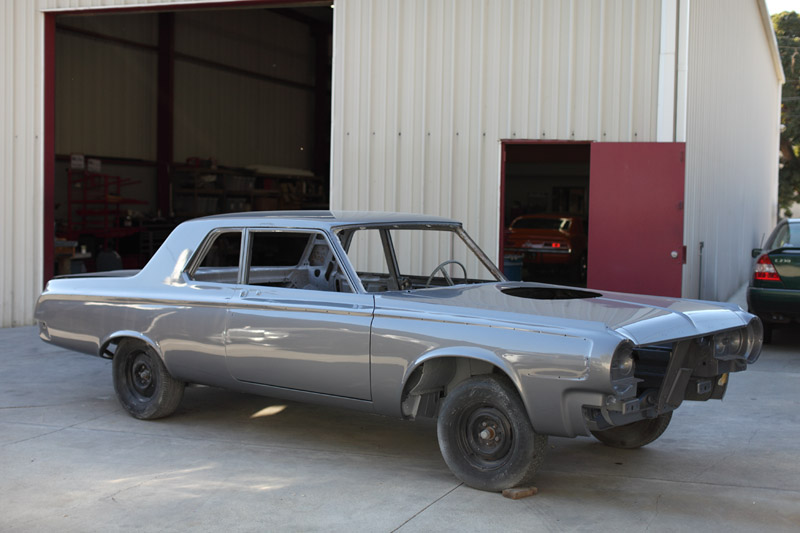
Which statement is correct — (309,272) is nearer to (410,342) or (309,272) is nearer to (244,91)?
(410,342)

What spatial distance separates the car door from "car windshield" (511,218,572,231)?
11874mm

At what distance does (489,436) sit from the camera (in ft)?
14.6

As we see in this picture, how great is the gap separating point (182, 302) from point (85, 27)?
48.9 feet

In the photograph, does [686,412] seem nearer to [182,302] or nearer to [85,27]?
[182,302]

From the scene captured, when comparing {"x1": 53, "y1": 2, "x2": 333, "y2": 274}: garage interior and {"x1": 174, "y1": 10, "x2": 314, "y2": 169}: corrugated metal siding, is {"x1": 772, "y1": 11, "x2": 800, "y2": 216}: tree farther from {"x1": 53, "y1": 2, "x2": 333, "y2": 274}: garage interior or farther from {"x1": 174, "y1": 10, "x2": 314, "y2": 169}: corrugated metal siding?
{"x1": 174, "y1": 10, "x2": 314, "y2": 169}: corrugated metal siding

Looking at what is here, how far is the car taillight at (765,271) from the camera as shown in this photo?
900 cm

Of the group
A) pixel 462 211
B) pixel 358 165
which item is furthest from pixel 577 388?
pixel 358 165

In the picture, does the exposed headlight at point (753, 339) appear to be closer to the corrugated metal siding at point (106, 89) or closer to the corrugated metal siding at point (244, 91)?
the corrugated metal siding at point (106, 89)

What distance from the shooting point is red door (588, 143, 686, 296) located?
862cm

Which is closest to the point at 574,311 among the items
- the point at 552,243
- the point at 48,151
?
the point at 48,151

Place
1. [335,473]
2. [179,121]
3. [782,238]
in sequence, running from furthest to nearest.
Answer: [179,121]
[782,238]
[335,473]

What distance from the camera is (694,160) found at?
1015 centimetres

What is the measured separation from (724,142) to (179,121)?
1305 cm

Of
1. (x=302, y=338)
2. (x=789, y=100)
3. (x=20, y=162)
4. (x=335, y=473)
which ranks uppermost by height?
(x=789, y=100)
